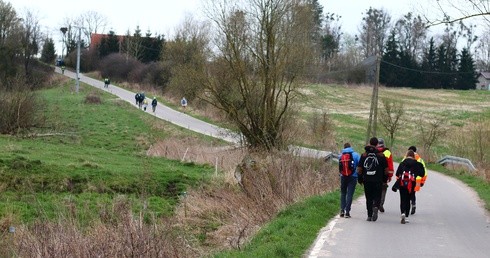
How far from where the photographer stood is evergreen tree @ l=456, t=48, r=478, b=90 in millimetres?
101875

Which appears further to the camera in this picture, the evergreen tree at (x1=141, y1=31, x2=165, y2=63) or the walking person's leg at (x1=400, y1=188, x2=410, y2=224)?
the evergreen tree at (x1=141, y1=31, x2=165, y2=63)

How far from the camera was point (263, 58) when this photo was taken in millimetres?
32906

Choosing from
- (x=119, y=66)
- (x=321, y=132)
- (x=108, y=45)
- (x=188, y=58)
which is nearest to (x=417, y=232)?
(x=321, y=132)

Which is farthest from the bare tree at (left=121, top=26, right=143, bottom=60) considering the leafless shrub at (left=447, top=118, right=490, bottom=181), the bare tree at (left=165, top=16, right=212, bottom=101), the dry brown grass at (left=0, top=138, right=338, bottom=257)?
the dry brown grass at (left=0, top=138, right=338, bottom=257)

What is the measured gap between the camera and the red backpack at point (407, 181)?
14.8 meters

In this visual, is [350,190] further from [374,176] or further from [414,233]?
[414,233]

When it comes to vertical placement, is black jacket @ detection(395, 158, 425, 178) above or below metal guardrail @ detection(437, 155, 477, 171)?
above

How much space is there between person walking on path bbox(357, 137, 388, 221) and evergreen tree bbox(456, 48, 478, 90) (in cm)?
9245

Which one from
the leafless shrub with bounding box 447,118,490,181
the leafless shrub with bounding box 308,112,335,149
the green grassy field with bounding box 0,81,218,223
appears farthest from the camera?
the leafless shrub with bounding box 308,112,335,149

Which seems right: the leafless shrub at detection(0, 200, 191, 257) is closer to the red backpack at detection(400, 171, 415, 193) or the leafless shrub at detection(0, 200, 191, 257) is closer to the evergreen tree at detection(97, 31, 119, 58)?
the red backpack at detection(400, 171, 415, 193)

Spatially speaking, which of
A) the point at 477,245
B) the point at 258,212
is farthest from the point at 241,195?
the point at 477,245

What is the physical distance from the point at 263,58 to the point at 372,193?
62.6 feet

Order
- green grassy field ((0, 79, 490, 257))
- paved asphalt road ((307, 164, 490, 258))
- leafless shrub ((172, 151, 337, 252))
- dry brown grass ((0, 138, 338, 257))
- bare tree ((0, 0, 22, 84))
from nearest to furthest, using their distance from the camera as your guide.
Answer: dry brown grass ((0, 138, 338, 257)) → paved asphalt road ((307, 164, 490, 258)) → green grassy field ((0, 79, 490, 257)) → leafless shrub ((172, 151, 337, 252)) → bare tree ((0, 0, 22, 84))

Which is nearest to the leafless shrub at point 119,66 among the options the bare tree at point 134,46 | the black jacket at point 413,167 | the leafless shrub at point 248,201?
the bare tree at point 134,46
